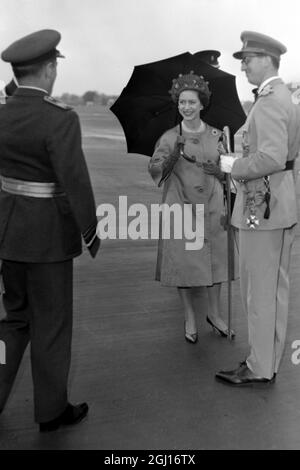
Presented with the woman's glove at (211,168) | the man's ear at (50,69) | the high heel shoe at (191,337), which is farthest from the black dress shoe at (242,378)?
the man's ear at (50,69)

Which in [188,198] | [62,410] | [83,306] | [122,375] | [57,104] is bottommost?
[83,306]

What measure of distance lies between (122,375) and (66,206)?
44.5 inches

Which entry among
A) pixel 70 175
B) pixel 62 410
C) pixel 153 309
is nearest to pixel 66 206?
pixel 70 175

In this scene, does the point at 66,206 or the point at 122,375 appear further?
the point at 122,375

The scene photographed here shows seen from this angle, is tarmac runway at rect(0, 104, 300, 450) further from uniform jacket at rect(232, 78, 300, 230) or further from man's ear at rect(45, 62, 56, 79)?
man's ear at rect(45, 62, 56, 79)

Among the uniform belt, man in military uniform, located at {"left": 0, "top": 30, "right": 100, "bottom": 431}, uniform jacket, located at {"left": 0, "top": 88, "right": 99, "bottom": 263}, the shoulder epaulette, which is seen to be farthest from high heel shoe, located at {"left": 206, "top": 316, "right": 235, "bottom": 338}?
the shoulder epaulette

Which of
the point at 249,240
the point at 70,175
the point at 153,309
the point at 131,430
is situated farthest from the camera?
the point at 153,309

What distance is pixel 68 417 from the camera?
9.18 ft

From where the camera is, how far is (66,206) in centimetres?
260

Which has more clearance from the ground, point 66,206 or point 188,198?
point 66,206

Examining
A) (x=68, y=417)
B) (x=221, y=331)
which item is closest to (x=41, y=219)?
(x=68, y=417)

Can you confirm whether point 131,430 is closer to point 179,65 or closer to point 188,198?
point 188,198

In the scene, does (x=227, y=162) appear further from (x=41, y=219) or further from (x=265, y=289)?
(x=41, y=219)

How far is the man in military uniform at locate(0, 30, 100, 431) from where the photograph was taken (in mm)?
2457
